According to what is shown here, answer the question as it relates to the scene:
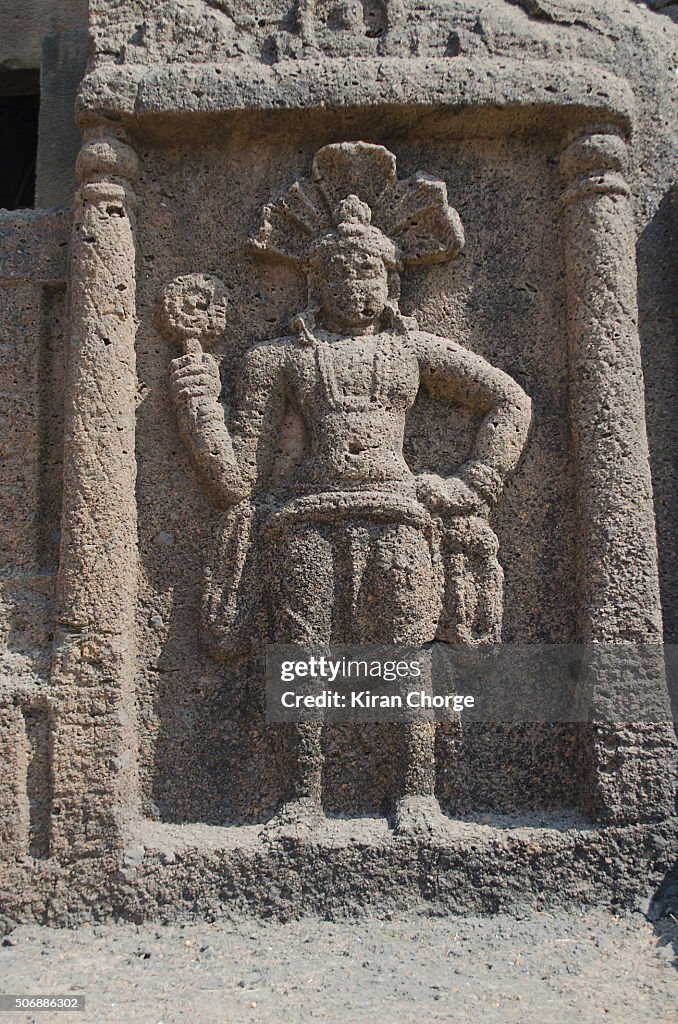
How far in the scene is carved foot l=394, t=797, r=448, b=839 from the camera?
3432 millimetres

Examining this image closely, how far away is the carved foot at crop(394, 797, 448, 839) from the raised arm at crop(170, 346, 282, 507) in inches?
53.2

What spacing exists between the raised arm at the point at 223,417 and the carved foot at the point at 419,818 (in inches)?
53.2

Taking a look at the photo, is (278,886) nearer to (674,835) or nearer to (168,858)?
(168,858)

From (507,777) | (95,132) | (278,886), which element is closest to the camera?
(278,886)

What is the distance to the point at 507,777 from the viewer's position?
12.0 ft

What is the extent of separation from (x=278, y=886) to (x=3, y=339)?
2.49m

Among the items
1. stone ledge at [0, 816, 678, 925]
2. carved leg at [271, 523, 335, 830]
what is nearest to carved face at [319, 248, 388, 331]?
carved leg at [271, 523, 335, 830]

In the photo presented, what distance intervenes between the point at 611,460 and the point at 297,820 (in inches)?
72.7

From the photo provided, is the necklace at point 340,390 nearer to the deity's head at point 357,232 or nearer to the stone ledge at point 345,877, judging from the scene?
the deity's head at point 357,232

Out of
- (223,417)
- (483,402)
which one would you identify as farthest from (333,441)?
(483,402)

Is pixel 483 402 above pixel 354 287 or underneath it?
underneath

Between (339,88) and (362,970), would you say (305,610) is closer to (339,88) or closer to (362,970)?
(362,970)

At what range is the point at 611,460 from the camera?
3.72 metres

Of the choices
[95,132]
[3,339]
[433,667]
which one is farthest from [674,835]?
[95,132]
